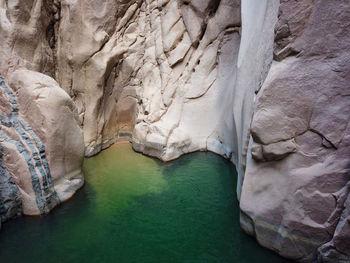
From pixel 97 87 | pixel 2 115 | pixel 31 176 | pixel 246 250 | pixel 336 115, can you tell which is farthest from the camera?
pixel 97 87

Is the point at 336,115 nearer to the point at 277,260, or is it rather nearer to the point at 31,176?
the point at 277,260

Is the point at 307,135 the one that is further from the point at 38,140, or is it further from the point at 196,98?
the point at 196,98

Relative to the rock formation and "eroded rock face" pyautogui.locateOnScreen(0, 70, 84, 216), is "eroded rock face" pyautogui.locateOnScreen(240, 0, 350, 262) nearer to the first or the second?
the rock formation

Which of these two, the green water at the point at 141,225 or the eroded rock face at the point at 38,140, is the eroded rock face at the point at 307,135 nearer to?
the green water at the point at 141,225

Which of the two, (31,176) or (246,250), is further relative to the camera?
(31,176)

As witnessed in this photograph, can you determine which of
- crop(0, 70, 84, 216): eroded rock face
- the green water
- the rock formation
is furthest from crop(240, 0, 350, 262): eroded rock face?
crop(0, 70, 84, 216): eroded rock face

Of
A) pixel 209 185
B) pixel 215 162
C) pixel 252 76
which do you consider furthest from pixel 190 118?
pixel 252 76

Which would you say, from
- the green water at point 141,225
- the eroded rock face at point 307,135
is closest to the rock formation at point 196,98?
the eroded rock face at point 307,135
